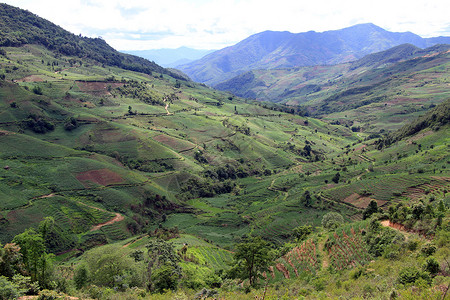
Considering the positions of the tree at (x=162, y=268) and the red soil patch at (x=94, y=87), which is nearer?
the tree at (x=162, y=268)

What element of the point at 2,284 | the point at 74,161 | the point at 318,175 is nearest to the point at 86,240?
the point at 74,161

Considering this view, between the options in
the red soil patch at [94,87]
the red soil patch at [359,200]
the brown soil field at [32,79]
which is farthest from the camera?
the red soil patch at [94,87]

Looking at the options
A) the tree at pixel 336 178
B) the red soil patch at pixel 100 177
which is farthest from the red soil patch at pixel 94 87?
the tree at pixel 336 178

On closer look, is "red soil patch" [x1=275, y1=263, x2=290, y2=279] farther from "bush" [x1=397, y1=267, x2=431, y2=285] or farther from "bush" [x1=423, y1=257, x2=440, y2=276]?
"bush" [x1=423, y1=257, x2=440, y2=276]

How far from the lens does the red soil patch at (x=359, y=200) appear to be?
8566 cm

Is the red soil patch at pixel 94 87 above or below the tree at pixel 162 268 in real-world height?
above

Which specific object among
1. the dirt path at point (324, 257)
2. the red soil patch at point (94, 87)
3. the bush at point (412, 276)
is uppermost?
the red soil patch at point (94, 87)

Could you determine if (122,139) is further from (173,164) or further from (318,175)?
(318,175)

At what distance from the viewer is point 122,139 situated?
132 metres

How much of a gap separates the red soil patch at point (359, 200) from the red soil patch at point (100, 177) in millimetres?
81697

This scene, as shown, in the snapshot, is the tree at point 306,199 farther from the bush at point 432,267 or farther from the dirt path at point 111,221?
the bush at point 432,267

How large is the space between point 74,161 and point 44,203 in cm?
2523

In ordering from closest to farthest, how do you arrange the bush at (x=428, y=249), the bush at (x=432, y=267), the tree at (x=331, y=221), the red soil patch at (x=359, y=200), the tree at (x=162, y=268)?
the bush at (x=432, y=267)
the bush at (x=428, y=249)
the tree at (x=162, y=268)
the tree at (x=331, y=221)
the red soil patch at (x=359, y=200)

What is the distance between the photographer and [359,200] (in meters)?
89.5
